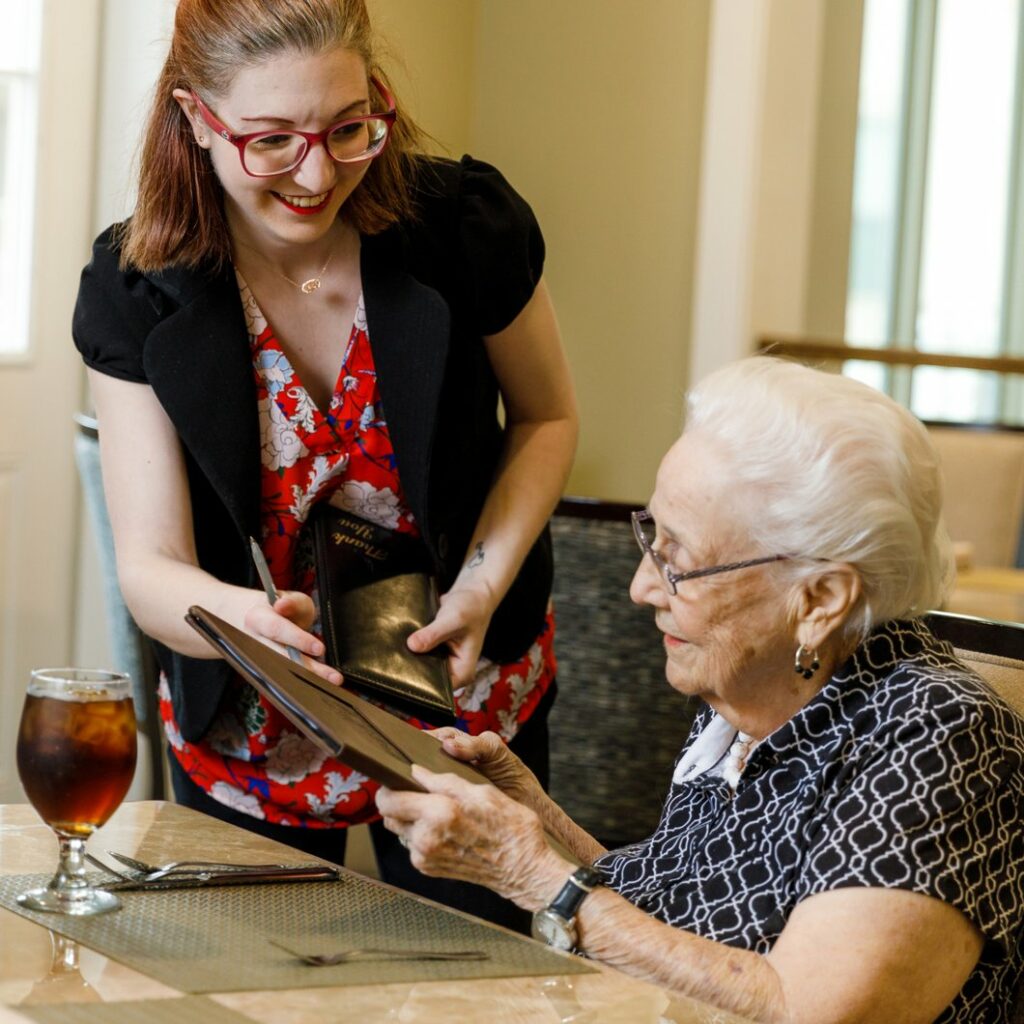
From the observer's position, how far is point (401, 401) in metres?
1.85

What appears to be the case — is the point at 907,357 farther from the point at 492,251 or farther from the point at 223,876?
the point at 223,876

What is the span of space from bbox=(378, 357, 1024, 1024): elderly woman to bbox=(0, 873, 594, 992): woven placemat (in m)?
0.06

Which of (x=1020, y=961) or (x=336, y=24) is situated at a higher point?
(x=336, y=24)

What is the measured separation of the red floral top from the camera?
1.86 metres

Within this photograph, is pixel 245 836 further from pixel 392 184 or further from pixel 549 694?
pixel 392 184

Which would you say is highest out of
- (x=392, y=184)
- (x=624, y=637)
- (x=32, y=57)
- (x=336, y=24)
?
(x=32, y=57)

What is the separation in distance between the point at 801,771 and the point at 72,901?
62 centimetres

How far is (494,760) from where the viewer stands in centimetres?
162

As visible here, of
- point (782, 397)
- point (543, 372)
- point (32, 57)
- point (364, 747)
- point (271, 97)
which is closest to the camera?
point (364, 747)

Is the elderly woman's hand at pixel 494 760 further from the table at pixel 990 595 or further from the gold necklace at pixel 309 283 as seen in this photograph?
the table at pixel 990 595

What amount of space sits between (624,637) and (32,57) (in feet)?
5.79

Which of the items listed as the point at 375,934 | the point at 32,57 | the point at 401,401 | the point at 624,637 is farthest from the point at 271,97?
the point at 32,57

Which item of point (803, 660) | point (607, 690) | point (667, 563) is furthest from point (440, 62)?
point (803, 660)

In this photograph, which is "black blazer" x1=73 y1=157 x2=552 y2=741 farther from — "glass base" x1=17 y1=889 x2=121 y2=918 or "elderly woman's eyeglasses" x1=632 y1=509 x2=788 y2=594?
"glass base" x1=17 y1=889 x2=121 y2=918
